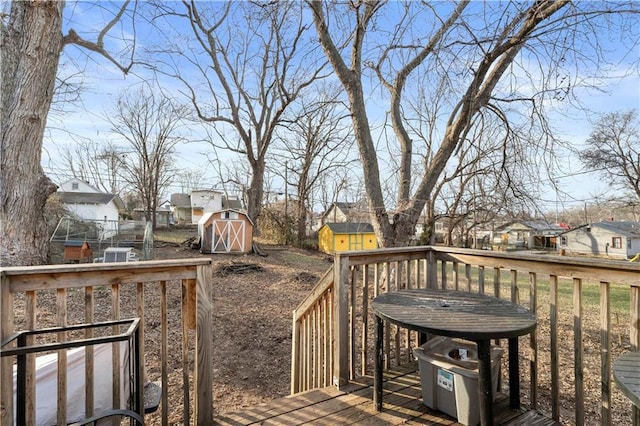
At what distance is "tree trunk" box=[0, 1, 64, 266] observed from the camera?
532 centimetres

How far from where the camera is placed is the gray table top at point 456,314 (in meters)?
1.56

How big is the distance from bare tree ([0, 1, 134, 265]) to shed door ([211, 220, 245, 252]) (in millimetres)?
7431

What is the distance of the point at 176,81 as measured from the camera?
11734 mm

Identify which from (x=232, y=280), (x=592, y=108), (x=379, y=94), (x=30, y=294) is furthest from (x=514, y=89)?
(x=232, y=280)

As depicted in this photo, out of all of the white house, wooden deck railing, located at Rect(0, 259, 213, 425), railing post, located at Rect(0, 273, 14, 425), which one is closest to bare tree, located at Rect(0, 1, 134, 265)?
wooden deck railing, located at Rect(0, 259, 213, 425)

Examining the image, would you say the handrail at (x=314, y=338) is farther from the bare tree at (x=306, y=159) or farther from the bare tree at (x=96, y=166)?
the bare tree at (x=96, y=166)

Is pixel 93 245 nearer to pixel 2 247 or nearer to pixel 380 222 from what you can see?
pixel 2 247

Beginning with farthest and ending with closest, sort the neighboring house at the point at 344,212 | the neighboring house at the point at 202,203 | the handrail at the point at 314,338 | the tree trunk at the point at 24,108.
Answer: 1. the neighboring house at the point at 202,203
2. the neighboring house at the point at 344,212
3. the tree trunk at the point at 24,108
4. the handrail at the point at 314,338

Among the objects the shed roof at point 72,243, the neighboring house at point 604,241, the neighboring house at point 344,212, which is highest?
the neighboring house at point 344,212

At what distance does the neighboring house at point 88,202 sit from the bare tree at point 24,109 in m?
17.8

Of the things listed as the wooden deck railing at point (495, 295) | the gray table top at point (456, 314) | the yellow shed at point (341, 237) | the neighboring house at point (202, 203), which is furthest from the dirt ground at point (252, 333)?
the neighboring house at point (202, 203)

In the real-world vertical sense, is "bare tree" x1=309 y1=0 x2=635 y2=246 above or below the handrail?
above

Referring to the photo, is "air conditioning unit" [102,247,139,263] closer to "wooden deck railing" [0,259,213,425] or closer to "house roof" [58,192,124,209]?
"wooden deck railing" [0,259,213,425]

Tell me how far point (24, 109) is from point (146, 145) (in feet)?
53.3
